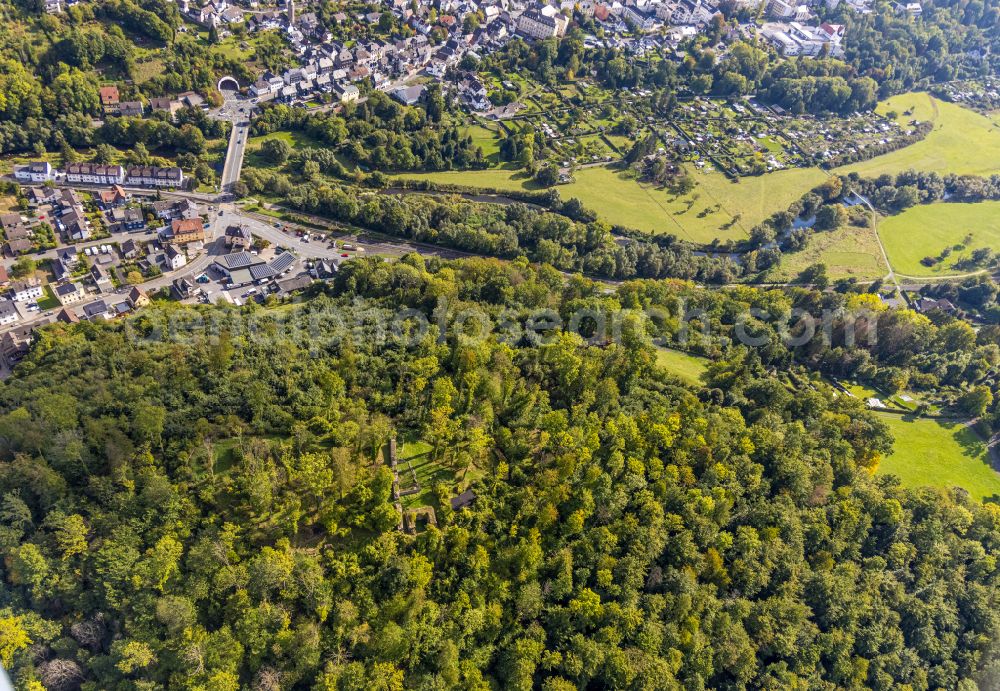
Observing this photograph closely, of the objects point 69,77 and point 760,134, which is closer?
point 69,77

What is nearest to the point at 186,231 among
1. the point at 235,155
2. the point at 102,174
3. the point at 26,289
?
the point at 26,289

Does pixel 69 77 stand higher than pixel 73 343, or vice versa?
pixel 69 77

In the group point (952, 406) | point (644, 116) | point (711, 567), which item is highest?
point (644, 116)

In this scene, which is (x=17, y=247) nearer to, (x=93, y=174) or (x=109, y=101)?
(x=93, y=174)

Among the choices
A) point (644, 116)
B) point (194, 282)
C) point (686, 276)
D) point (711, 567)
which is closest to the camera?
point (711, 567)

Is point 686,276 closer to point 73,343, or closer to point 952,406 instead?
point 952,406

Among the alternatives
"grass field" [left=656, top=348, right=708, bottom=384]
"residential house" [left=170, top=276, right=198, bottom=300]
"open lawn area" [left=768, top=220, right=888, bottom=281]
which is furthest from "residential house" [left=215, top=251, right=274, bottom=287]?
"open lawn area" [left=768, top=220, right=888, bottom=281]

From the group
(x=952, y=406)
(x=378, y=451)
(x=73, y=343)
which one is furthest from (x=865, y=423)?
(x=73, y=343)

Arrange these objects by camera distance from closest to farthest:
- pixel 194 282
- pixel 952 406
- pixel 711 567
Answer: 1. pixel 711 567
2. pixel 952 406
3. pixel 194 282
